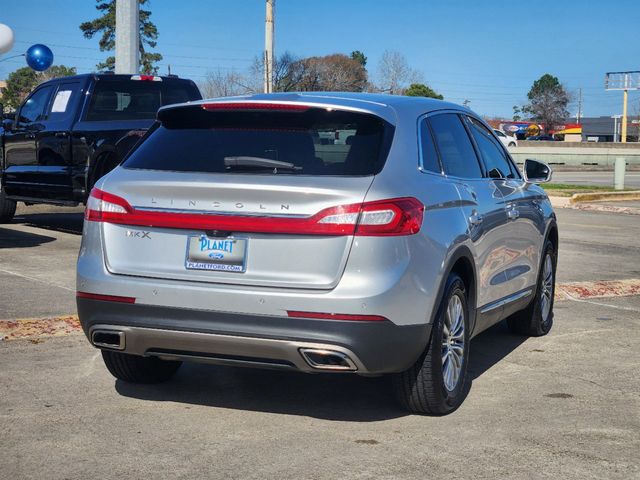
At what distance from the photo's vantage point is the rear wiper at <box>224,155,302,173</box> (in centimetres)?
527

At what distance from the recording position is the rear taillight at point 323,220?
499 centimetres

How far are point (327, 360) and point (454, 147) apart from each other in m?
1.89

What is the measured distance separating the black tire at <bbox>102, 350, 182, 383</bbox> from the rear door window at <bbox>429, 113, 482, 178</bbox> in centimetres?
204

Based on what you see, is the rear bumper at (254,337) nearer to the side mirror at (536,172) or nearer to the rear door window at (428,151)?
the rear door window at (428,151)

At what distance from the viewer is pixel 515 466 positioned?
4.78m

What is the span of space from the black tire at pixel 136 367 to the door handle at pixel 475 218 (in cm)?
199

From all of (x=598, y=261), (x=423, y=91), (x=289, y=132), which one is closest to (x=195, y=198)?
(x=289, y=132)

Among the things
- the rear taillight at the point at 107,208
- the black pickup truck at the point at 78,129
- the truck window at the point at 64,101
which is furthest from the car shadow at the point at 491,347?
the truck window at the point at 64,101

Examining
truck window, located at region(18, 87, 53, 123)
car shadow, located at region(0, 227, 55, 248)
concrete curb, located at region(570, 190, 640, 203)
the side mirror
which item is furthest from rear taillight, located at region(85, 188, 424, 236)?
concrete curb, located at region(570, 190, 640, 203)

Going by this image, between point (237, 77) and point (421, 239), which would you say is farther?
point (237, 77)

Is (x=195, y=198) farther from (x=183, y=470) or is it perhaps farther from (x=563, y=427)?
(x=563, y=427)

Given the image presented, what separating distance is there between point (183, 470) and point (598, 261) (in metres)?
9.18

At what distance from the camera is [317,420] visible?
556cm

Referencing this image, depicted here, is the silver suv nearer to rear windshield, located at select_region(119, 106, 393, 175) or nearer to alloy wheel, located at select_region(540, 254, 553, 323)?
rear windshield, located at select_region(119, 106, 393, 175)
